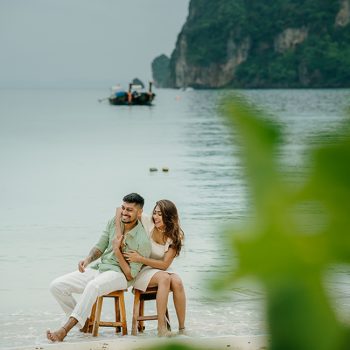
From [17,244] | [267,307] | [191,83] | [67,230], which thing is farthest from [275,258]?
[191,83]

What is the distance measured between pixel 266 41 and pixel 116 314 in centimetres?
15586

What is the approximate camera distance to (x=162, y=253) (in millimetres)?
8391

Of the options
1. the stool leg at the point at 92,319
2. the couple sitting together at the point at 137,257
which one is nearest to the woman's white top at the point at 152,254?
the couple sitting together at the point at 137,257

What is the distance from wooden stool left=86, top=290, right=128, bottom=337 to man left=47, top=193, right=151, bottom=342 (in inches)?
3.2

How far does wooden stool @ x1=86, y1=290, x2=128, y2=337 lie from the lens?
Answer: 8.48 metres

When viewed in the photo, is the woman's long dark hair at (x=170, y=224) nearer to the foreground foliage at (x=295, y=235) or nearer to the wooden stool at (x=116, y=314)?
the wooden stool at (x=116, y=314)

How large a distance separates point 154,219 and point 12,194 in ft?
56.8

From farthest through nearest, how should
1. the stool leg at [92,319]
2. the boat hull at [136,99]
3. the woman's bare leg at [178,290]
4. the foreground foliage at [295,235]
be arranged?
1. the boat hull at [136,99]
2. the stool leg at [92,319]
3. the woman's bare leg at [178,290]
4. the foreground foliage at [295,235]

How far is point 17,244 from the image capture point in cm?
1584

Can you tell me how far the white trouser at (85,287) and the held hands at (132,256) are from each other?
18 centimetres

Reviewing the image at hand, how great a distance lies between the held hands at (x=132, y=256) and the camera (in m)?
8.19

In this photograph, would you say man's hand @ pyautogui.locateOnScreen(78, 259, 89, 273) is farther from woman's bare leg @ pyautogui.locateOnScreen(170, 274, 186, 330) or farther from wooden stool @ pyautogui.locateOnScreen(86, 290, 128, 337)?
woman's bare leg @ pyautogui.locateOnScreen(170, 274, 186, 330)

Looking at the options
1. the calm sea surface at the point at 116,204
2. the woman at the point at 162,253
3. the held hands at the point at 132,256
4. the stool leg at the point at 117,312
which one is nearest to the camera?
the calm sea surface at the point at 116,204

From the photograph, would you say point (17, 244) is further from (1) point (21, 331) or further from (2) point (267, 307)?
(2) point (267, 307)
